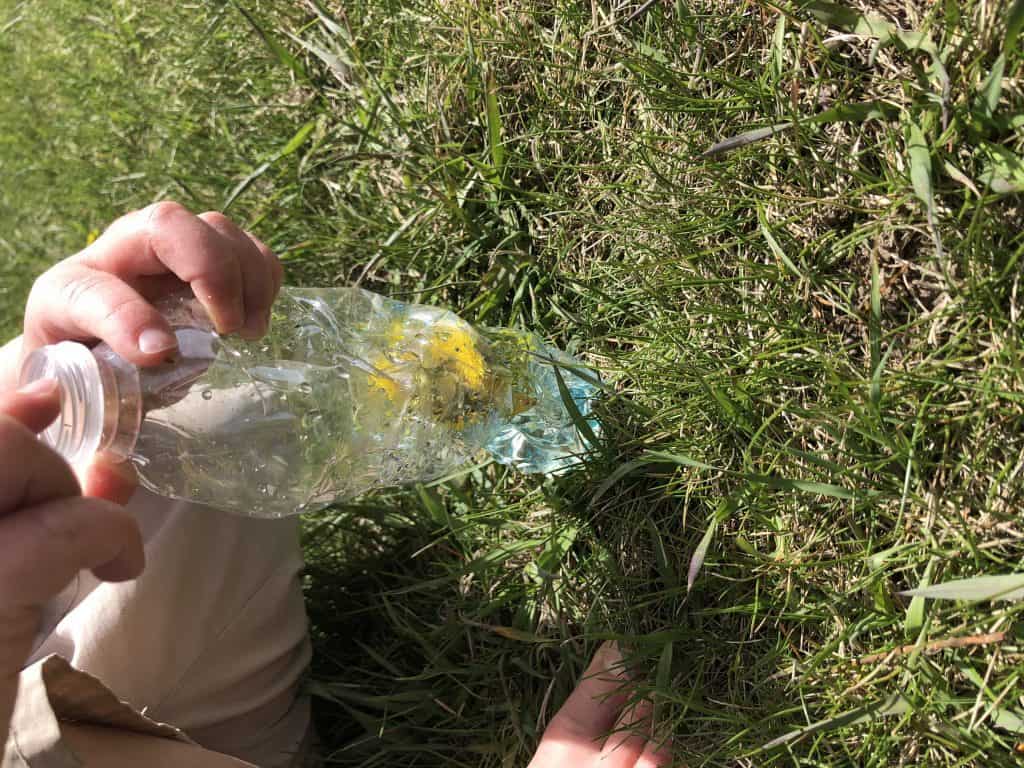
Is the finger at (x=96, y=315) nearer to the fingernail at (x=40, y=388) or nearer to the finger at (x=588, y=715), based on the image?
the fingernail at (x=40, y=388)

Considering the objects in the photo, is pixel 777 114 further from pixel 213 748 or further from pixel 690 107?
pixel 213 748

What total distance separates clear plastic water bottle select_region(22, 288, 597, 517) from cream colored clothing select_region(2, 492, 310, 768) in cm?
7

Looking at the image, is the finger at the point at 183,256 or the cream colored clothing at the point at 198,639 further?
the cream colored clothing at the point at 198,639

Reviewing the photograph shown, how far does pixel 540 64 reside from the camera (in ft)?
4.87

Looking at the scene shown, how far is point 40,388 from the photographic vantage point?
3.01 ft

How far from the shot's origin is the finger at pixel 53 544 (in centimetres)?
81

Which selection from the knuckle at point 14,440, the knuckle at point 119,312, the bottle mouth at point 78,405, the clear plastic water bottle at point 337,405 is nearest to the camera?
the knuckle at point 14,440

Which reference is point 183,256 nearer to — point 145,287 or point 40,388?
point 145,287

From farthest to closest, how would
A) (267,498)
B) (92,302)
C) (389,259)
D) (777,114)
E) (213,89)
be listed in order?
(213,89) < (389,259) < (267,498) < (777,114) < (92,302)

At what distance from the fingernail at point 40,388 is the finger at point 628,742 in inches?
32.1

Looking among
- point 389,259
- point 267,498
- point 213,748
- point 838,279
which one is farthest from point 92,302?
point 838,279

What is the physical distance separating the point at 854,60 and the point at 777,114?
0.10 m

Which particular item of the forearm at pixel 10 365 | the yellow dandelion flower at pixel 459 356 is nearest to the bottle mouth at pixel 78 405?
the forearm at pixel 10 365

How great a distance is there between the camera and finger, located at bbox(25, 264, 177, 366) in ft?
3.41
